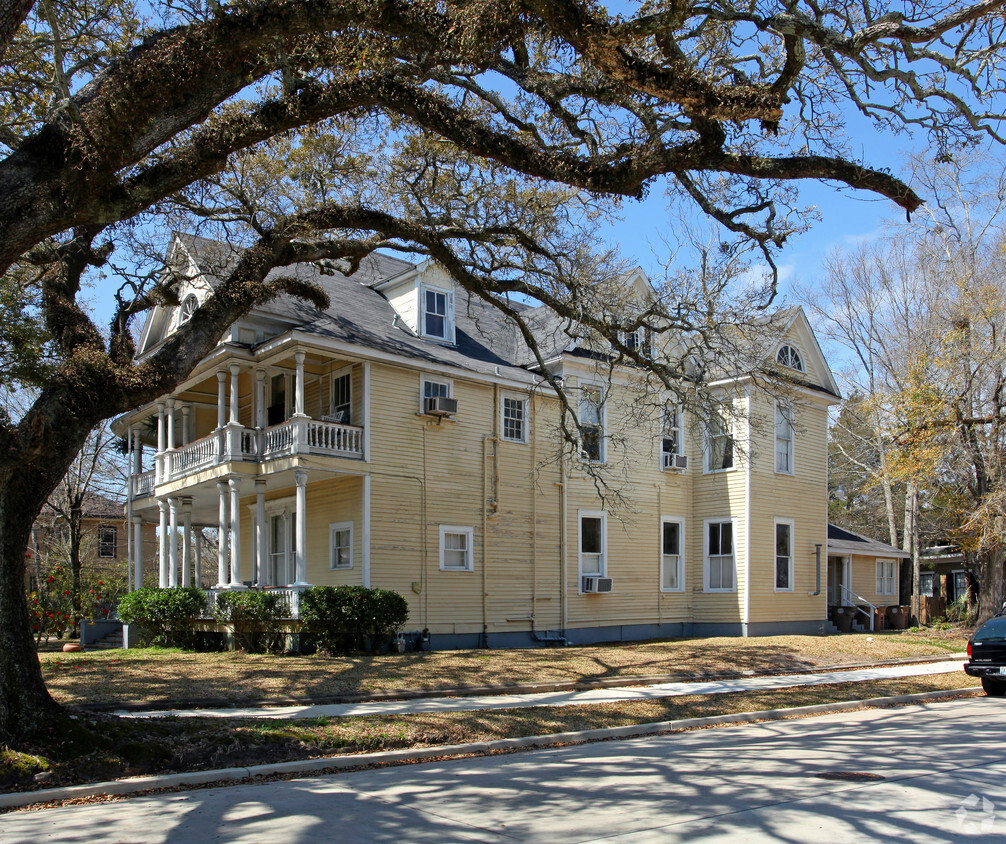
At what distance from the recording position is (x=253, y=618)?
19562 mm

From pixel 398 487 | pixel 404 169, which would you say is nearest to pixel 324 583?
pixel 398 487

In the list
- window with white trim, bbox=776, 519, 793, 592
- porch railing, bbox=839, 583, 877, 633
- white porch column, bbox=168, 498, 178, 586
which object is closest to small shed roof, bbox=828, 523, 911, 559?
porch railing, bbox=839, 583, 877, 633

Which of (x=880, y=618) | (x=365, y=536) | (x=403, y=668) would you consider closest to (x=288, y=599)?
(x=365, y=536)

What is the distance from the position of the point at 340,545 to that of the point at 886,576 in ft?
76.5

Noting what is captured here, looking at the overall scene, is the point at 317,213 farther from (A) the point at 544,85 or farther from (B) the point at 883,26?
(B) the point at 883,26

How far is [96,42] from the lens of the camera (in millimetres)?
15125

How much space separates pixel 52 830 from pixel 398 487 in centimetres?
1502

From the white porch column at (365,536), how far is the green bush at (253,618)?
2032 mm

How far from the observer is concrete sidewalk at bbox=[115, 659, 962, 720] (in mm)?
11883

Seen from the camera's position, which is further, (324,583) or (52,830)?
(324,583)

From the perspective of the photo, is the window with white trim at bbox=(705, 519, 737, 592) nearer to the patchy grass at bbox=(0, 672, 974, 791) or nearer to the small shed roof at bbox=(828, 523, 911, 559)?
the small shed roof at bbox=(828, 523, 911, 559)

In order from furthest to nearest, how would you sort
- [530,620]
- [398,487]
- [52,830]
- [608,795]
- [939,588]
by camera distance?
[939,588] < [530,620] < [398,487] < [608,795] < [52,830]

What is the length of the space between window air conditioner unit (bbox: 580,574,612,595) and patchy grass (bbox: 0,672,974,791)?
1101 cm

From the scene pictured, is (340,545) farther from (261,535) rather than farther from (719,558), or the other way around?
(719,558)
